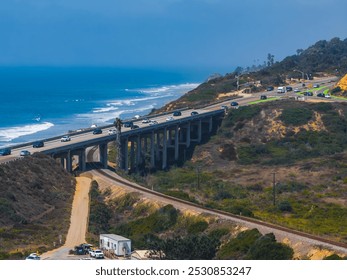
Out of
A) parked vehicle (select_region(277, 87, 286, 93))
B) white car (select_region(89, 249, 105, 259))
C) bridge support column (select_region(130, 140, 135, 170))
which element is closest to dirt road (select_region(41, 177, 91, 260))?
white car (select_region(89, 249, 105, 259))

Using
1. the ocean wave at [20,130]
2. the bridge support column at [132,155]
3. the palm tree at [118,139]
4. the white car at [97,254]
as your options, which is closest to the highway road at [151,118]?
the palm tree at [118,139]

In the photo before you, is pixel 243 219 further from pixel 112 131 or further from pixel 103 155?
pixel 112 131

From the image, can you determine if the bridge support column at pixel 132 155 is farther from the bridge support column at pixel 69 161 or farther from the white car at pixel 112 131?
the bridge support column at pixel 69 161

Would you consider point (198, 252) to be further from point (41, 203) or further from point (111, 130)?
point (111, 130)

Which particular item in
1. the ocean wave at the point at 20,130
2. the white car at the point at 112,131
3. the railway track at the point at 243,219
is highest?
the white car at the point at 112,131

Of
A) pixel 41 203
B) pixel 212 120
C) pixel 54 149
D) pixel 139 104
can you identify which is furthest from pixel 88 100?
pixel 41 203

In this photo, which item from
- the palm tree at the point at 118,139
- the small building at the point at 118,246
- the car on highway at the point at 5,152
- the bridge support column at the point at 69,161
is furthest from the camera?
the palm tree at the point at 118,139

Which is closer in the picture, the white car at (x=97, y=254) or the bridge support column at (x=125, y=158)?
the white car at (x=97, y=254)
